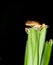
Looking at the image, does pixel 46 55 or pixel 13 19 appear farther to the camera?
pixel 13 19

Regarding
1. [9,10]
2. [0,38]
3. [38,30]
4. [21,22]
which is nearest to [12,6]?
[9,10]

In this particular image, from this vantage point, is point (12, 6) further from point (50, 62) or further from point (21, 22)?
point (50, 62)

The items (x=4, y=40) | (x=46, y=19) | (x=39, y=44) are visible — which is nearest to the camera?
(x=39, y=44)

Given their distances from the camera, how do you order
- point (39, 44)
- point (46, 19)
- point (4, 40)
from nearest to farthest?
1. point (39, 44)
2. point (46, 19)
3. point (4, 40)

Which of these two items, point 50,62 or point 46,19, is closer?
point 50,62

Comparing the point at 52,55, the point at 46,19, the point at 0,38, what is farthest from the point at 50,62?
the point at 0,38

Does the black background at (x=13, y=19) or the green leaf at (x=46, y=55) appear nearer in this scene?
the green leaf at (x=46, y=55)

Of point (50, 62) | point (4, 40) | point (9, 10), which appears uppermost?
point (9, 10)

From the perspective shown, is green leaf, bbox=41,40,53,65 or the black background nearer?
green leaf, bbox=41,40,53,65

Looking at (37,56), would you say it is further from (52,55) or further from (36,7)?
(36,7)

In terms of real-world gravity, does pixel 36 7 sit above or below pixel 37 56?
above
